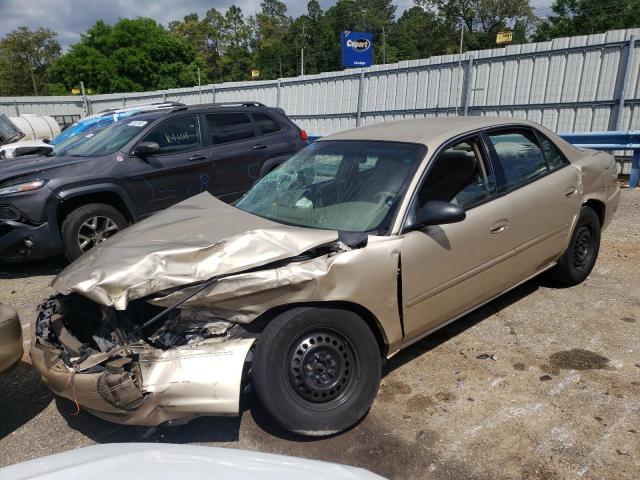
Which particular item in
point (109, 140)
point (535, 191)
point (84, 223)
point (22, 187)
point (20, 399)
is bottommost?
point (20, 399)

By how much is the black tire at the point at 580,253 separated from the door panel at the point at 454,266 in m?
0.98

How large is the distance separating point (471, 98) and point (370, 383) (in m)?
10.8

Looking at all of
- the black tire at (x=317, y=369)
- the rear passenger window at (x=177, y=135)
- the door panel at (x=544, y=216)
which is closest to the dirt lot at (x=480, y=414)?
the black tire at (x=317, y=369)

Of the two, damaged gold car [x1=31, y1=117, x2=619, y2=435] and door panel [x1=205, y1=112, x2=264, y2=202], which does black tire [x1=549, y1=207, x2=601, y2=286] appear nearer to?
damaged gold car [x1=31, y1=117, x2=619, y2=435]

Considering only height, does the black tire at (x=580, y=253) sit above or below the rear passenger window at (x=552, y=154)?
below

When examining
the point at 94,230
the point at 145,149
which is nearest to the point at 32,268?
the point at 94,230

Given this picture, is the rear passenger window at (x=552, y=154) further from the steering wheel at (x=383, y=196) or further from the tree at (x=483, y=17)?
the tree at (x=483, y=17)

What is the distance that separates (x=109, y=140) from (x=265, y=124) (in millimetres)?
2164

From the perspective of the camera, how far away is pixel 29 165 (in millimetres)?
5793

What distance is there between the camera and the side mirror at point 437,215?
9.77 ft

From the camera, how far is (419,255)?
302 cm

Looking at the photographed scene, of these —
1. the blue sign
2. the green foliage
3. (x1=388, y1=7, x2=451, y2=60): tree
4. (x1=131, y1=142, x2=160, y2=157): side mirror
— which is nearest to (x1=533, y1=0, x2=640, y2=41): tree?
the green foliage

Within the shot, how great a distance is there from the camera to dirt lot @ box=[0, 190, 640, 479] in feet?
8.45

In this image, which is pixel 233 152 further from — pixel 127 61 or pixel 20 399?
pixel 127 61
